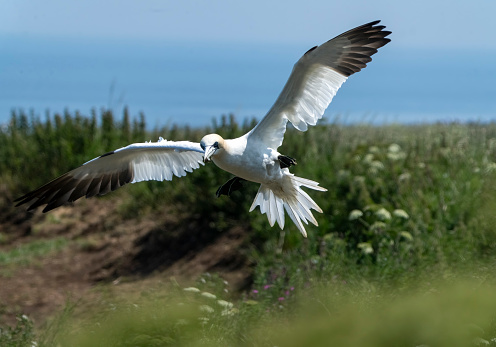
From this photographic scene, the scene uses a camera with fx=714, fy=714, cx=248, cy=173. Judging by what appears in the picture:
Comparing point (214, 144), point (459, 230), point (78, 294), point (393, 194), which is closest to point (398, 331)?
point (214, 144)

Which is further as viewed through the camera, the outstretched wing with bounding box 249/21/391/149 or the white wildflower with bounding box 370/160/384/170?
the white wildflower with bounding box 370/160/384/170

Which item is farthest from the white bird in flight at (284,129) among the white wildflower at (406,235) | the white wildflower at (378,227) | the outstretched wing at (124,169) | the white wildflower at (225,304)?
the white wildflower at (225,304)

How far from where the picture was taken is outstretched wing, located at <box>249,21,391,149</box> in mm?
5344

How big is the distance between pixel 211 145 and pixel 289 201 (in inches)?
46.5

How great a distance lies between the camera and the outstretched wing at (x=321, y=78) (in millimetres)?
5344

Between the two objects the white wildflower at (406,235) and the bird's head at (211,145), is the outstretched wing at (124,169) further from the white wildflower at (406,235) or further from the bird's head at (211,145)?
the white wildflower at (406,235)

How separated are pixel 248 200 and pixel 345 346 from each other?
256 inches

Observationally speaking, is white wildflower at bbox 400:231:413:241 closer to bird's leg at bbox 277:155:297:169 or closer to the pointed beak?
bird's leg at bbox 277:155:297:169

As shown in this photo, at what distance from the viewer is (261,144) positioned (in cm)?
545

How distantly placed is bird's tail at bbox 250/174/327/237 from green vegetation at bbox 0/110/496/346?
1.41ft

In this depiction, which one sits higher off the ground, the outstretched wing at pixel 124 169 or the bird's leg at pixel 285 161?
the bird's leg at pixel 285 161

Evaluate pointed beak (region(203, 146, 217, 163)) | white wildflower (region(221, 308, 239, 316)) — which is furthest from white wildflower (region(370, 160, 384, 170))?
white wildflower (region(221, 308, 239, 316))

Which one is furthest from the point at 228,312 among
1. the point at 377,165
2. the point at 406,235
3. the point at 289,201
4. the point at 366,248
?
the point at 377,165

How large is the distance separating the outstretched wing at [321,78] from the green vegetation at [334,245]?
3.72ft
